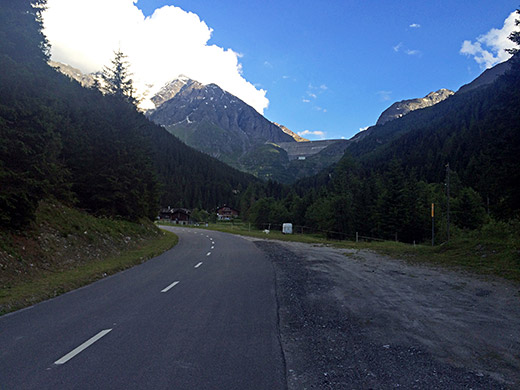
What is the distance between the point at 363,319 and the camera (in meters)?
6.63

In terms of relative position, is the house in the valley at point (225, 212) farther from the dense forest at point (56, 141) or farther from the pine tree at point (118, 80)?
the pine tree at point (118, 80)

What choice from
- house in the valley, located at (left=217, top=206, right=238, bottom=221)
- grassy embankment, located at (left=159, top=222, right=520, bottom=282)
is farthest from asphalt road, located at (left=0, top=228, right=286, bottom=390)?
house in the valley, located at (left=217, top=206, right=238, bottom=221)

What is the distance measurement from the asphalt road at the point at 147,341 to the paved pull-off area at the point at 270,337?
0.02 metres

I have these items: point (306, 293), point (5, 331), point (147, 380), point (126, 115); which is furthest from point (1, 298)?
point (126, 115)

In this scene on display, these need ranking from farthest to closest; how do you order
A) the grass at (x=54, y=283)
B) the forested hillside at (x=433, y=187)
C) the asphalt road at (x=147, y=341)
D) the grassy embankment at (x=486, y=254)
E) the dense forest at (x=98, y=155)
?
the forested hillside at (x=433, y=187), the dense forest at (x=98, y=155), the grassy embankment at (x=486, y=254), the grass at (x=54, y=283), the asphalt road at (x=147, y=341)

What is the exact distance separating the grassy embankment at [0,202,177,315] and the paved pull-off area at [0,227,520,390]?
1064 millimetres

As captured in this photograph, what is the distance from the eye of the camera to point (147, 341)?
543 cm

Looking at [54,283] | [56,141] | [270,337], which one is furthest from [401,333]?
[56,141]

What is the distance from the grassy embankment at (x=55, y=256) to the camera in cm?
955

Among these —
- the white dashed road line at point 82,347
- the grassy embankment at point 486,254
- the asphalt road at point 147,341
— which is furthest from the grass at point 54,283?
the grassy embankment at point 486,254

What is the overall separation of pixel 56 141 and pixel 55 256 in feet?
18.6

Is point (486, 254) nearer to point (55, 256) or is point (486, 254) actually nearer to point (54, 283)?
point (54, 283)

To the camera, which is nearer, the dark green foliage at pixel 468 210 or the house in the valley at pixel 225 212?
the dark green foliage at pixel 468 210

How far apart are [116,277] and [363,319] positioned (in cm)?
907
